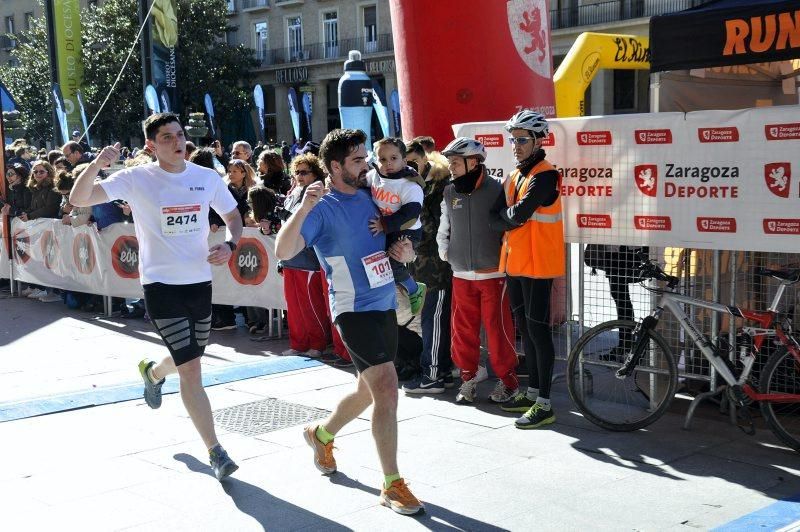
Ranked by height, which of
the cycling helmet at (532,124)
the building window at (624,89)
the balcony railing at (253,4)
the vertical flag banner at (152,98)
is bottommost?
the cycling helmet at (532,124)

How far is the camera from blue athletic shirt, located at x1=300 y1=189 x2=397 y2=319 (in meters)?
5.05

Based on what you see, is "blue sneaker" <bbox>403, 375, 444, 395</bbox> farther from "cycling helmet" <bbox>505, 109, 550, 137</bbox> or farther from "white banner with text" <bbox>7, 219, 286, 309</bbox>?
"white banner with text" <bbox>7, 219, 286, 309</bbox>

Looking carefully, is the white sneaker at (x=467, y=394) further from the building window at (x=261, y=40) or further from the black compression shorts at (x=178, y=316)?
the building window at (x=261, y=40)

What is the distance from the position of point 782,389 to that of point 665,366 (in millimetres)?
822

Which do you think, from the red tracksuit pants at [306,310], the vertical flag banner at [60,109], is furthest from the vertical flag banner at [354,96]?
the red tracksuit pants at [306,310]

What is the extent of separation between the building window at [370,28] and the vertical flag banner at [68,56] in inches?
1071

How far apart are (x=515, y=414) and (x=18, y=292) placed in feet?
30.1

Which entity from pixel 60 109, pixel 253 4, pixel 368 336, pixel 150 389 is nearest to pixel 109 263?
pixel 150 389

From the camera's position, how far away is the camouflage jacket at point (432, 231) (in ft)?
24.7

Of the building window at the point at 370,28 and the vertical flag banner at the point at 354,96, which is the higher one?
the building window at the point at 370,28

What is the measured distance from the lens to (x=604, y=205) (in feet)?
22.1

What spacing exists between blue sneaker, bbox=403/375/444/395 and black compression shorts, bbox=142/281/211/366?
2281 mm

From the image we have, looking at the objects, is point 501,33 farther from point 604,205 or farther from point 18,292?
point 18,292

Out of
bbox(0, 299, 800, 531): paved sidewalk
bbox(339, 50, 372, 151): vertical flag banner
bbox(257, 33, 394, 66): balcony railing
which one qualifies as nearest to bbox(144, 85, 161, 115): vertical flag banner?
bbox(339, 50, 372, 151): vertical flag banner
